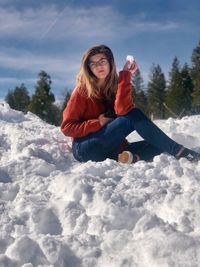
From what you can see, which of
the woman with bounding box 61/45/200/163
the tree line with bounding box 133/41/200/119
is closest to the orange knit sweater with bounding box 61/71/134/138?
the woman with bounding box 61/45/200/163

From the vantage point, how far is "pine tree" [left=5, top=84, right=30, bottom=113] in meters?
46.1

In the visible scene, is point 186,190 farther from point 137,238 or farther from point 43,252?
point 43,252

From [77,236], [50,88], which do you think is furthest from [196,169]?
[50,88]

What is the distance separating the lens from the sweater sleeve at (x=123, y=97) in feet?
14.5

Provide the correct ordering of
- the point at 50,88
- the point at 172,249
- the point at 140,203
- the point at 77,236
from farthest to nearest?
the point at 50,88 → the point at 140,203 → the point at 77,236 → the point at 172,249

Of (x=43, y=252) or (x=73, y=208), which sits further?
(x=73, y=208)

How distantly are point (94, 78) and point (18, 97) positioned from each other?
43.7 metres

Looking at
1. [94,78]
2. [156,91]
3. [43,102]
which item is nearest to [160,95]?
[156,91]

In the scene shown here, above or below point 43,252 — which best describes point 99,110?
above

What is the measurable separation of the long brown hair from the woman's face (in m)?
0.04

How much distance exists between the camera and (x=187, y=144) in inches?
225

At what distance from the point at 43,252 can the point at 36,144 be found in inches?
113

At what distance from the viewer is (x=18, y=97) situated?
155 ft

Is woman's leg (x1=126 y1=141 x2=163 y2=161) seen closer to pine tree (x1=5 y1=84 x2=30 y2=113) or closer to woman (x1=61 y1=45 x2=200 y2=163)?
woman (x1=61 y1=45 x2=200 y2=163)
